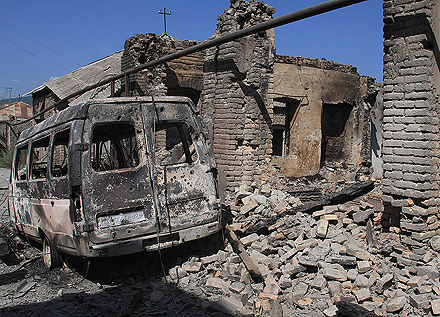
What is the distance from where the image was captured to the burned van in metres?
4.25

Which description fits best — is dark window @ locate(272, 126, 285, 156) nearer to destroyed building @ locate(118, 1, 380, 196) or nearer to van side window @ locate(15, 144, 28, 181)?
destroyed building @ locate(118, 1, 380, 196)

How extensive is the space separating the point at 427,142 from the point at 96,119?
4.38m

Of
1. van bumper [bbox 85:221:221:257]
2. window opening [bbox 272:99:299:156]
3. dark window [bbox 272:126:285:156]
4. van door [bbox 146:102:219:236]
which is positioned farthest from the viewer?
dark window [bbox 272:126:285:156]

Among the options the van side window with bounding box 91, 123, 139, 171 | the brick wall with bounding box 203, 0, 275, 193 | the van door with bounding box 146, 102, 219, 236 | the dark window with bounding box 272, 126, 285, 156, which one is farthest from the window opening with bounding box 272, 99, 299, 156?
the van door with bounding box 146, 102, 219, 236

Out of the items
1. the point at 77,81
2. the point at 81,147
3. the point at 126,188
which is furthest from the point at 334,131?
the point at 77,81

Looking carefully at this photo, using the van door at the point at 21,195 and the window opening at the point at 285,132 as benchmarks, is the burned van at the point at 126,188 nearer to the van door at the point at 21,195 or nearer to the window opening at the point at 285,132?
the van door at the point at 21,195

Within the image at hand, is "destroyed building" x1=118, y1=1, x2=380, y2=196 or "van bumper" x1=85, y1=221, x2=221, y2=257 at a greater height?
"destroyed building" x1=118, y1=1, x2=380, y2=196

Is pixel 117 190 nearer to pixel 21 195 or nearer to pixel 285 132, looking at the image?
pixel 21 195

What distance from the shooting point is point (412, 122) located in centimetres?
493

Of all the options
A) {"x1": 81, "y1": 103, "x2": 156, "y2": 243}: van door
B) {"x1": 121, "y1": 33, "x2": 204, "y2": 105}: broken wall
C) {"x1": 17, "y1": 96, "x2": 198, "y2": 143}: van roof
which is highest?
{"x1": 121, "y1": 33, "x2": 204, "y2": 105}: broken wall

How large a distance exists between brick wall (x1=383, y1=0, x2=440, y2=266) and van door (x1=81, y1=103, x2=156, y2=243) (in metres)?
3.47

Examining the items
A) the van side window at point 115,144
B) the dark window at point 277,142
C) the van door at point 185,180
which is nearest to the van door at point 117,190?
the van door at point 185,180

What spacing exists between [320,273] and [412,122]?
8.01ft

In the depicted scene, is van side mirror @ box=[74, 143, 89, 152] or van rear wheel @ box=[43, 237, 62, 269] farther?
A: van rear wheel @ box=[43, 237, 62, 269]
